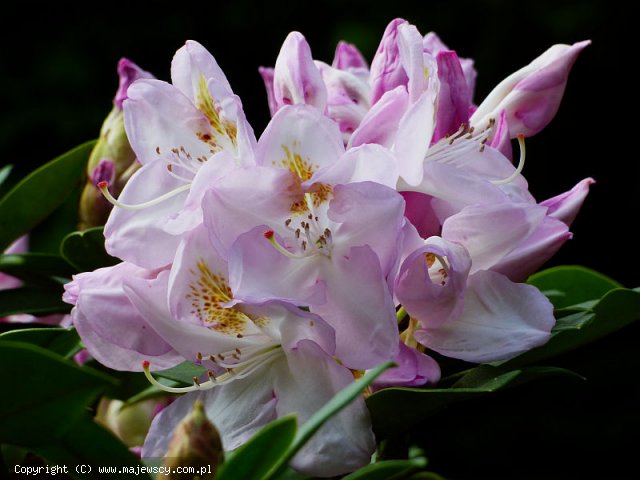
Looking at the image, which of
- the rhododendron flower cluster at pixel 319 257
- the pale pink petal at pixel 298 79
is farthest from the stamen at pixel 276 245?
the pale pink petal at pixel 298 79

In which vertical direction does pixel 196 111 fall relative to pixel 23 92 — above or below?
above

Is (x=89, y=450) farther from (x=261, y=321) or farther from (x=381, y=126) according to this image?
(x=381, y=126)

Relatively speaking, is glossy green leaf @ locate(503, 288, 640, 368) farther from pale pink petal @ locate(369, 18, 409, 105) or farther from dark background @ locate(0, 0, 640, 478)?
dark background @ locate(0, 0, 640, 478)

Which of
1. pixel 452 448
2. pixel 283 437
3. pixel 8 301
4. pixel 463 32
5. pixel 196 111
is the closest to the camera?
pixel 283 437

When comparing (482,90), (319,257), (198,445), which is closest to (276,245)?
(319,257)

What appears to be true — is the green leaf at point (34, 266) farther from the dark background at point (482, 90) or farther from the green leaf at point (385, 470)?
the dark background at point (482, 90)

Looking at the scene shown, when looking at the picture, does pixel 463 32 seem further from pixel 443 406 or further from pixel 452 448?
pixel 443 406

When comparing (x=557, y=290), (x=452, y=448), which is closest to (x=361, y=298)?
(x=557, y=290)
